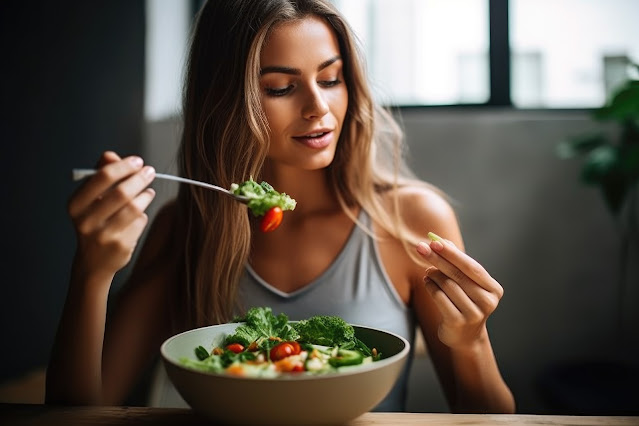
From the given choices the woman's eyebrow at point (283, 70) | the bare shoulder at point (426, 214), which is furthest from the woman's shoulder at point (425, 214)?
the woman's eyebrow at point (283, 70)

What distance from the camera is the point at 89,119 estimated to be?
2.72 meters

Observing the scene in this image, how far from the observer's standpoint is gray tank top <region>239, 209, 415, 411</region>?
1456mm

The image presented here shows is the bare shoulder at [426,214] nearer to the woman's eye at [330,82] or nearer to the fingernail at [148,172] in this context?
the woman's eye at [330,82]

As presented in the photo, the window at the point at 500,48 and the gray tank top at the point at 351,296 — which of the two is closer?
the gray tank top at the point at 351,296

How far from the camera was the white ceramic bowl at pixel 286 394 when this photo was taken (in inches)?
28.3

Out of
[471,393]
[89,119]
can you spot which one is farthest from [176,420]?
[89,119]

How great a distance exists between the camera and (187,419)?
35.4 inches

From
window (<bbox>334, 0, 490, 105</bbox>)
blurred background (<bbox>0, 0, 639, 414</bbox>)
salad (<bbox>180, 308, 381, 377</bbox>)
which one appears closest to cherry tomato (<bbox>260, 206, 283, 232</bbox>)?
salad (<bbox>180, 308, 381, 377</bbox>)

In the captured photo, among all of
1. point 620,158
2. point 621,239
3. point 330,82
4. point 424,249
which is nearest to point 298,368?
point 424,249

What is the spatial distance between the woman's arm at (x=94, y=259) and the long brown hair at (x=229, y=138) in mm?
402

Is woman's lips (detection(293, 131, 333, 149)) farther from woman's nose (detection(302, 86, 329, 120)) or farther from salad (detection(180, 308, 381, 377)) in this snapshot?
salad (detection(180, 308, 381, 377))

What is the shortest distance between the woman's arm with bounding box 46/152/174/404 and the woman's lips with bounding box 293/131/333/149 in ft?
1.55

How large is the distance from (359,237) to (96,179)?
32.7 inches

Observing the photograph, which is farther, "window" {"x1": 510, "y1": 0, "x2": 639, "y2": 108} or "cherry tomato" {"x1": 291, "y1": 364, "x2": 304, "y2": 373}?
"window" {"x1": 510, "y1": 0, "x2": 639, "y2": 108}
